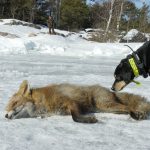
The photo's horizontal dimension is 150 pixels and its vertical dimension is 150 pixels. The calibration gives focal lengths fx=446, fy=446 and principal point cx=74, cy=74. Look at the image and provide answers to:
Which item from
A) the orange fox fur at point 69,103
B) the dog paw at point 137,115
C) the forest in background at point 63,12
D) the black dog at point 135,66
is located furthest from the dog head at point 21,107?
the forest in background at point 63,12

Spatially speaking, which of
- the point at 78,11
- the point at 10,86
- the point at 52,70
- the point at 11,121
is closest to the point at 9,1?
the point at 78,11

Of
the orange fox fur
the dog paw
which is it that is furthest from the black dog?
the dog paw

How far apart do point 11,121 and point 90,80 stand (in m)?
5.19

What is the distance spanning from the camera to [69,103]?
195 inches

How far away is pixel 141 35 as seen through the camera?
112ft

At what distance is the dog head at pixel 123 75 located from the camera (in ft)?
18.8

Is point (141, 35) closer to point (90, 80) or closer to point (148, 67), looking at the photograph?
point (90, 80)

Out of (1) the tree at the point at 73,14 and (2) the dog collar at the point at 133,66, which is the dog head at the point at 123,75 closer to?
(2) the dog collar at the point at 133,66

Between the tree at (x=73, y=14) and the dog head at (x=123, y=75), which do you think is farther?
the tree at (x=73, y=14)

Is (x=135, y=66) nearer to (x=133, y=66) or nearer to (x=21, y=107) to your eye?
(x=133, y=66)

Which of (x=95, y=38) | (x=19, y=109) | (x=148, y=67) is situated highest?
(x=148, y=67)

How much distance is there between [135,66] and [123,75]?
297 millimetres

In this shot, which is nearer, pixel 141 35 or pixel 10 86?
pixel 10 86

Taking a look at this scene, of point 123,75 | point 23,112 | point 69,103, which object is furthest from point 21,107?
point 123,75
